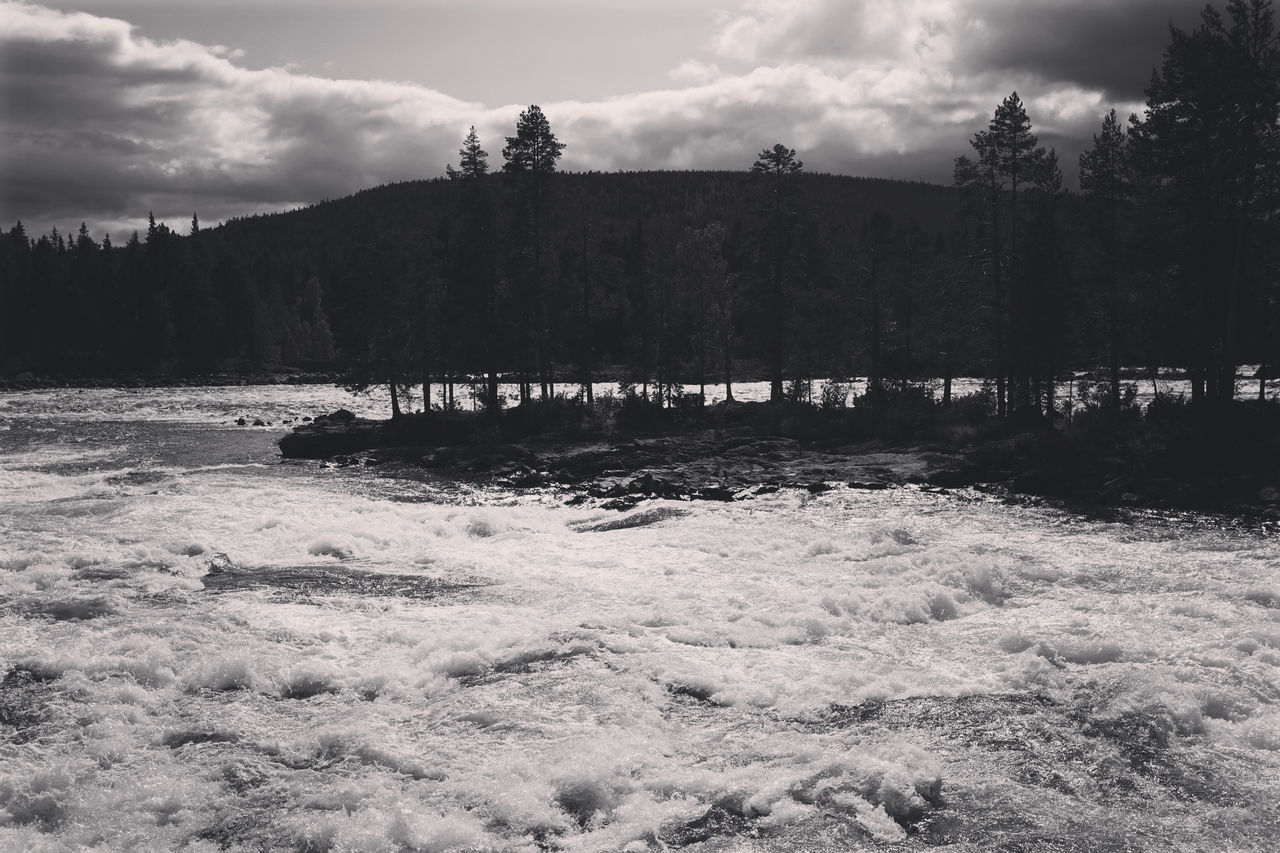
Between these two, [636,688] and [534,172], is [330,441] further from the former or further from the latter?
[636,688]

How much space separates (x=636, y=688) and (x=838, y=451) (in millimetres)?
24279

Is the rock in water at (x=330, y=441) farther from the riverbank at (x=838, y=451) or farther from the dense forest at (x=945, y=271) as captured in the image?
the dense forest at (x=945, y=271)

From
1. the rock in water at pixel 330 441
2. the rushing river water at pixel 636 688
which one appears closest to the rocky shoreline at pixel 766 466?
the rock in water at pixel 330 441

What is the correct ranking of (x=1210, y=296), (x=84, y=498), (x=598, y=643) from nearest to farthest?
1. (x=598, y=643)
2. (x=84, y=498)
3. (x=1210, y=296)

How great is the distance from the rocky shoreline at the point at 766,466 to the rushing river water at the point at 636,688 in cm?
434

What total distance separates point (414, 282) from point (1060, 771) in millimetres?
39282

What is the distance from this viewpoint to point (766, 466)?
29094 mm

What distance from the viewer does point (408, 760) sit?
8.15 m

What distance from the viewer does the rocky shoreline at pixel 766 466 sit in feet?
72.6

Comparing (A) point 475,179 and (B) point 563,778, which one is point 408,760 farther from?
(A) point 475,179

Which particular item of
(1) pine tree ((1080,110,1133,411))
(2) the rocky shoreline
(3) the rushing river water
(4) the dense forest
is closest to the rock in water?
(2) the rocky shoreline

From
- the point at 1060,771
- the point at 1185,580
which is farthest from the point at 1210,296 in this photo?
the point at 1060,771

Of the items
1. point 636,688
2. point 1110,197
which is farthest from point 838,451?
point 636,688

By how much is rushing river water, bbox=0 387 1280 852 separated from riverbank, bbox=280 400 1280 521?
550 centimetres
